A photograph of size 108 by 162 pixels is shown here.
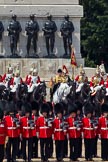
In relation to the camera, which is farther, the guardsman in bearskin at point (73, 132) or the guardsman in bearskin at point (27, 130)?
the guardsman in bearskin at point (73, 132)

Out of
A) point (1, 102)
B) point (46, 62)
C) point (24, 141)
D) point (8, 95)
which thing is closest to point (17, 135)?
point (24, 141)

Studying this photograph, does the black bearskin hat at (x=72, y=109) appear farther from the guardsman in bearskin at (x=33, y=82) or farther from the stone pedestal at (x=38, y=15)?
the stone pedestal at (x=38, y=15)

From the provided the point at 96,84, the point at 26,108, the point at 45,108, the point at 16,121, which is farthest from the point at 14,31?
the point at 16,121

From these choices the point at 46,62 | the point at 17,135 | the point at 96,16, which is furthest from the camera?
the point at 96,16

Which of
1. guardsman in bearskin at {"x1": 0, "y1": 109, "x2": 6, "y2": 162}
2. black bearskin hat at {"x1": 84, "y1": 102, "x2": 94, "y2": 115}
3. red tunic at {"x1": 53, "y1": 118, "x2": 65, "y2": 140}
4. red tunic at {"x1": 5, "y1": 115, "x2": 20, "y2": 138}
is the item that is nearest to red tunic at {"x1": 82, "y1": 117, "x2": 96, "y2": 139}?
black bearskin hat at {"x1": 84, "y1": 102, "x2": 94, "y2": 115}

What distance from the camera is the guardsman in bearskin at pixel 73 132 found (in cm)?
3353

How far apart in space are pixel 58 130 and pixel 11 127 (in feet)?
5.55

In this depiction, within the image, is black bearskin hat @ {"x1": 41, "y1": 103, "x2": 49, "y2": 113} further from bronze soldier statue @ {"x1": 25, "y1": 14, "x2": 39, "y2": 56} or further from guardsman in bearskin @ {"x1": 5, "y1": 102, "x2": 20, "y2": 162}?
bronze soldier statue @ {"x1": 25, "y1": 14, "x2": 39, "y2": 56}

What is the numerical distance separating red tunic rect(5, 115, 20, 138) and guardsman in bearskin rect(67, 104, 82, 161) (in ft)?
6.23

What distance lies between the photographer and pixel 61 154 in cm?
3356

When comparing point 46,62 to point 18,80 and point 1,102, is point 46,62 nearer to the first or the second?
point 18,80

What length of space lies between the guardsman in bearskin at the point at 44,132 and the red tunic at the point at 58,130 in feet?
0.77

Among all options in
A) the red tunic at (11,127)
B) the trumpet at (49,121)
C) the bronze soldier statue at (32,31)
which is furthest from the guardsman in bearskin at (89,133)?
the bronze soldier statue at (32,31)

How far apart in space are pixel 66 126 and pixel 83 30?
129 feet
